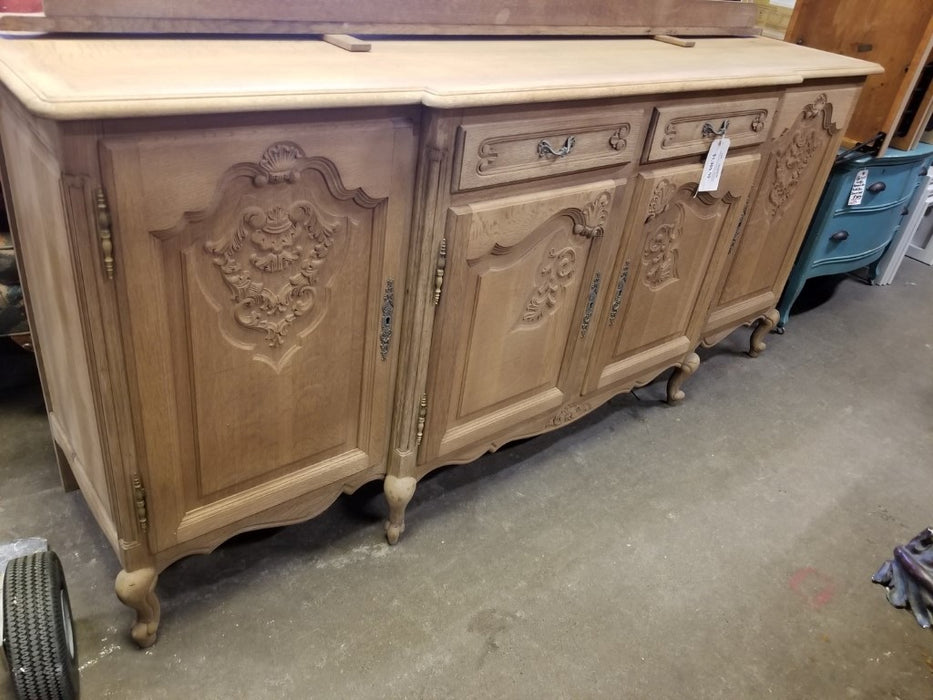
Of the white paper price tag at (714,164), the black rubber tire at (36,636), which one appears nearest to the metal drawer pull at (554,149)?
the white paper price tag at (714,164)

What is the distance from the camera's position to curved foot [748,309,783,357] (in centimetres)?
235

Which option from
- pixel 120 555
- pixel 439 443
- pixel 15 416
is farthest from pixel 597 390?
pixel 15 416

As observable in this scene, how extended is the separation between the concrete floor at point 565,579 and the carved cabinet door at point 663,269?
275 millimetres

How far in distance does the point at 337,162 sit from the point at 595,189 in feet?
1.82

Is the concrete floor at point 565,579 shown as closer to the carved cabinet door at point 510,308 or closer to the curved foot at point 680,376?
the curved foot at point 680,376

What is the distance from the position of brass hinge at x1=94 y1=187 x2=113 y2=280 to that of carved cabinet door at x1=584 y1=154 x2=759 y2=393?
3.25ft

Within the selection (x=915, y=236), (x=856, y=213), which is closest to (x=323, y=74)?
(x=856, y=213)

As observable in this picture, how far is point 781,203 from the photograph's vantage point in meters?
1.97

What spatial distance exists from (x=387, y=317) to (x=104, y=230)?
49 centimetres

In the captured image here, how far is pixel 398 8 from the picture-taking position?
1.31 m

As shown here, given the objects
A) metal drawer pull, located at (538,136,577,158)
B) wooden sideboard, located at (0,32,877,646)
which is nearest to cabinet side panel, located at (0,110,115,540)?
wooden sideboard, located at (0,32,877,646)

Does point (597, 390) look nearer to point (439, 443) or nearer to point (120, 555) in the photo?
point (439, 443)

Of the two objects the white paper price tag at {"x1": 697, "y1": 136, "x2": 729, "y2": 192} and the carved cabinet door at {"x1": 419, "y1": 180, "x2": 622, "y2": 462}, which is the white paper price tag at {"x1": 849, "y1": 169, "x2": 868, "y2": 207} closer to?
the white paper price tag at {"x1": 697, "y1": 136, "x2": 729, "y2": 192}

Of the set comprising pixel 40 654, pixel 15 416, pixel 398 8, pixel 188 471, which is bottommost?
pixel 15 416
